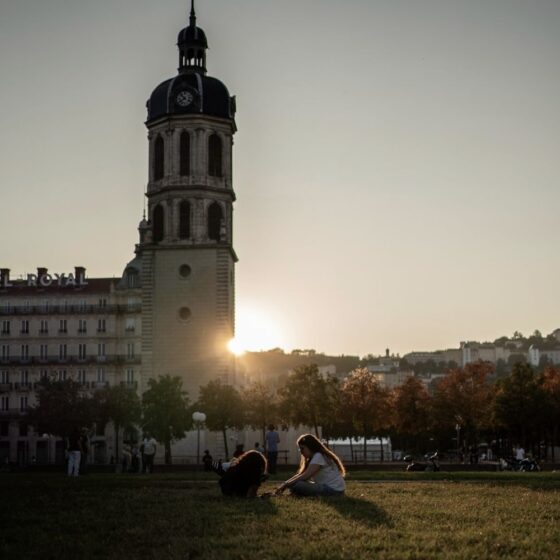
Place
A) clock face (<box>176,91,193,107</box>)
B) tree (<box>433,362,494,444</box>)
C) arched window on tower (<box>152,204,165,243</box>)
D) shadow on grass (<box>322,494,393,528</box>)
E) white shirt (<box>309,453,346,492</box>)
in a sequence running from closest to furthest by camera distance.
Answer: shadow on grass (<box>322,494,393,528</box>), white shirt (<box>309,453,346,492</box>), arched window on tower (<box>152,204,165,243</box>), clock face (<box>176,91,193,107</box>), tree (<box>433,362,494,444</box>)

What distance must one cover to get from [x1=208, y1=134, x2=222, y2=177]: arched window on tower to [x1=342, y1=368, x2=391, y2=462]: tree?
2032cm

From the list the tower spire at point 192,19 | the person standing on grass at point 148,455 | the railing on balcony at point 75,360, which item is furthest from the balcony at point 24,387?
the person standing on grass at point 148,455

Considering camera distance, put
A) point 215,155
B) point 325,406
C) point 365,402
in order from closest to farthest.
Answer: point 325,406 < point 215,155 < point 365,402

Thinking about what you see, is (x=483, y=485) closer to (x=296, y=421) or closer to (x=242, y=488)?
(x=242, y=488)

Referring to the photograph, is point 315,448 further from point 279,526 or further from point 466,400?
point 466,400

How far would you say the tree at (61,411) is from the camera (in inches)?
3465

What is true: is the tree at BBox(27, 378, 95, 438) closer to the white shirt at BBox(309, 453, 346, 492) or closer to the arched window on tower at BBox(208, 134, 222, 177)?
the arched window on tower at BBox(208, 134, 222, 177)

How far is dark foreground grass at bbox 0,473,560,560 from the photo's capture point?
1371 cm

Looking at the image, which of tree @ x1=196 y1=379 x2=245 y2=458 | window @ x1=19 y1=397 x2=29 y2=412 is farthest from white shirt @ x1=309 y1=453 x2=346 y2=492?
window @ x1=19 y1=397 x2=29 y2=412

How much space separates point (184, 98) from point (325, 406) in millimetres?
27374

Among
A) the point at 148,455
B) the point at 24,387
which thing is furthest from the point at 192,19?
the point at 148,455

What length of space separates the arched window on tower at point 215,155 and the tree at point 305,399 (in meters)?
17.6

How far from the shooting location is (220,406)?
77.3 m

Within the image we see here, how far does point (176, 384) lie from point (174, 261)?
11670 millimetres
